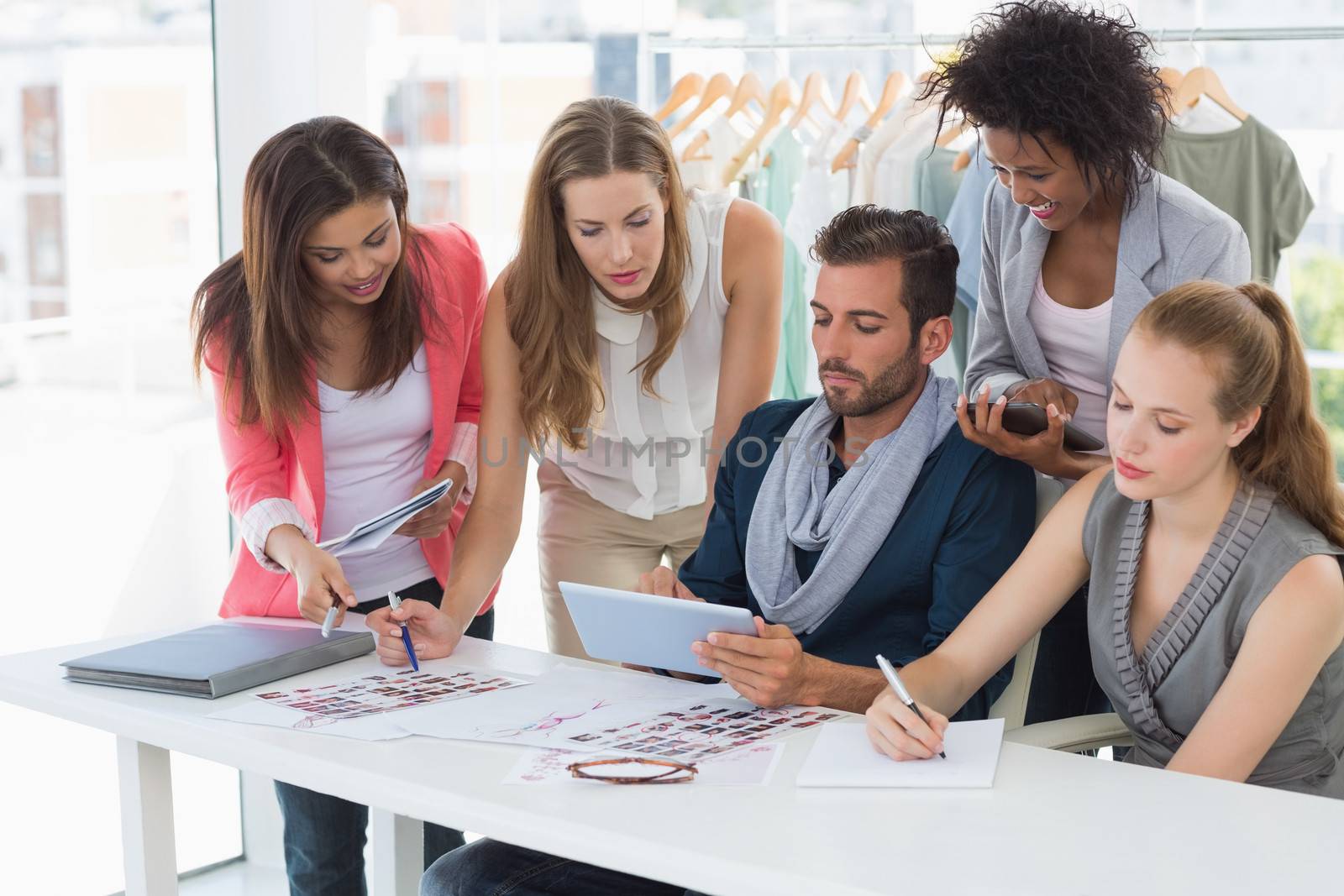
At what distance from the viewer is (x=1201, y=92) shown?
9.07 feet

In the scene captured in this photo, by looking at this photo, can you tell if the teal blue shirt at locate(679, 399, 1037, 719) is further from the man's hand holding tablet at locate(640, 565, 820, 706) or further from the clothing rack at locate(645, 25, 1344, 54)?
the clothing rack at locate(645, 25, 1344, 54)

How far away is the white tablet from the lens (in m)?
1.58

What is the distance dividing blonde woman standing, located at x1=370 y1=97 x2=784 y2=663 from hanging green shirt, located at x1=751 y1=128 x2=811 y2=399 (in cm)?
74

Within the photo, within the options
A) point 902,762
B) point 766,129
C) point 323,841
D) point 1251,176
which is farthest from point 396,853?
point 1251,176

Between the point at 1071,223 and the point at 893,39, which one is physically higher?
the point at 893,39

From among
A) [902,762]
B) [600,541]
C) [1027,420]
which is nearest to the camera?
[902,762]

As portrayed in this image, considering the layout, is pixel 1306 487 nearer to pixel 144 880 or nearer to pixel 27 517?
pixel 144 880

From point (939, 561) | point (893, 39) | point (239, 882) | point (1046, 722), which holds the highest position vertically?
point (893, 39)

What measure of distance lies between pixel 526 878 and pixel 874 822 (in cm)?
57

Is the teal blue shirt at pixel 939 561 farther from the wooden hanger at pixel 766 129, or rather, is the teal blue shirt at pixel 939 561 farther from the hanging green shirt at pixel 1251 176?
the wooden hanger at pixel 766 129

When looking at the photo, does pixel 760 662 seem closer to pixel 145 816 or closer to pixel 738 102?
pixel 145 816

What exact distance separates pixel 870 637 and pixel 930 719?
47cm

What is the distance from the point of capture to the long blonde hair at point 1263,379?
1.58 metres

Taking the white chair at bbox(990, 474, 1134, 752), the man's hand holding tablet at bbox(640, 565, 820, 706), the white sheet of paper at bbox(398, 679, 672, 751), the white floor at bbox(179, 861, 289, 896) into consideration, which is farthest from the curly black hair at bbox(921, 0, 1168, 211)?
the white floor at bbox(179, 861, 289, 896)
